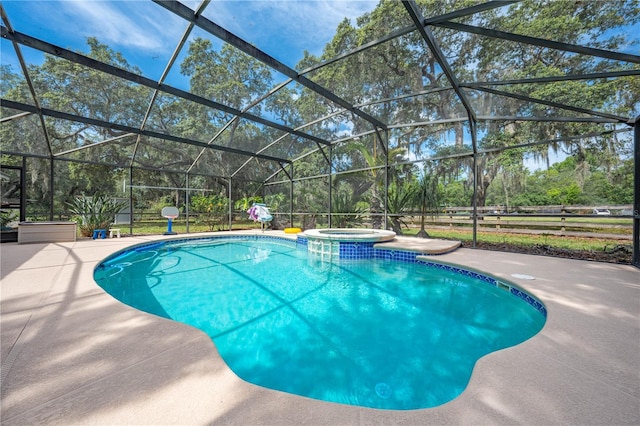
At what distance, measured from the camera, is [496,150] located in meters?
6.39

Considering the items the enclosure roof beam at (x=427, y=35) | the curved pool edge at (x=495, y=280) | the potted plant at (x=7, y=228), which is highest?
the enclosure roof beam at (x=427, y=35)

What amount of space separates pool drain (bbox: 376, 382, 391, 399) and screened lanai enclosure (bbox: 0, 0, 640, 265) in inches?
156

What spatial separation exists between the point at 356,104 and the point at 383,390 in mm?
6029

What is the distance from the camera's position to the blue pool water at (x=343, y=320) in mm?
1900

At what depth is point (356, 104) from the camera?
6348mm

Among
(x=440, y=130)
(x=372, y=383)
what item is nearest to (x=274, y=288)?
(x=372, y=383)

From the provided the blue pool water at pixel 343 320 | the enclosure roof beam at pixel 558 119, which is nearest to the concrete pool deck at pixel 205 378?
the blue pool water at pixel 343 320

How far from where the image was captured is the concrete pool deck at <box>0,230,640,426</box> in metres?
1.07

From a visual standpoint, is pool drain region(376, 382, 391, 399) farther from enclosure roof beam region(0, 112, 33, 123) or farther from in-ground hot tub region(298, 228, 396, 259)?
enclosure roof beam region(0, 112, 33, 123)

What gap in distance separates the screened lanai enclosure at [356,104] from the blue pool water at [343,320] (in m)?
3.42

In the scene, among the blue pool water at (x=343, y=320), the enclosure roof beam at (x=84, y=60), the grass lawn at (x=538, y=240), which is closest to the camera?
the blue pool water at (x=343, y=320)

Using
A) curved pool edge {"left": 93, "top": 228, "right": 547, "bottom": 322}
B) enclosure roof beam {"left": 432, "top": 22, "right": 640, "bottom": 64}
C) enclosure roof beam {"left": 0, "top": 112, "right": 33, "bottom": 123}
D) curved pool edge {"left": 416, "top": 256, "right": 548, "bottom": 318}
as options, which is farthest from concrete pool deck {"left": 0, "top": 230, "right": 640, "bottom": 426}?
enclosure roof beam {"left": 0, "top": 112, "right": 33, "bottom": 123}

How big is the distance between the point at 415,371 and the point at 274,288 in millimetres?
2463

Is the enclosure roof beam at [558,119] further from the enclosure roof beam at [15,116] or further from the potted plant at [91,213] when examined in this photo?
the potted plant at [91,213]
